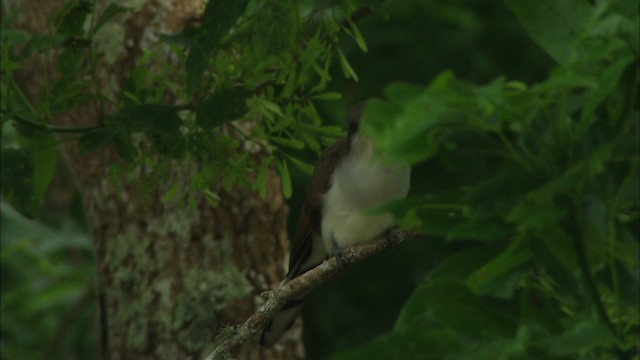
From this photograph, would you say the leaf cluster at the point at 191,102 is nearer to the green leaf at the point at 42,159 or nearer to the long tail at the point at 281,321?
the green leaf at the point at 42,159

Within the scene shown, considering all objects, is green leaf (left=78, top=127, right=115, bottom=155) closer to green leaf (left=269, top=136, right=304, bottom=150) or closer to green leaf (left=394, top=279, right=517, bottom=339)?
green leaf (left=269, top=136, right=304, bottom=150)

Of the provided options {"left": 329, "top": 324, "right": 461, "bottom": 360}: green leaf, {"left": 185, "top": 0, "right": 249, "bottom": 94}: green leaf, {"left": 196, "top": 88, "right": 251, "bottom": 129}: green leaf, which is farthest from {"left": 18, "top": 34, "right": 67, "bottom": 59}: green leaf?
{"left": 329, "top": 324, "right": 461, "bottom": 360}: green leaf

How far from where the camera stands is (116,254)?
4.96 metres

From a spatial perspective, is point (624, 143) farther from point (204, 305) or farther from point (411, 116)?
point (204, 305)

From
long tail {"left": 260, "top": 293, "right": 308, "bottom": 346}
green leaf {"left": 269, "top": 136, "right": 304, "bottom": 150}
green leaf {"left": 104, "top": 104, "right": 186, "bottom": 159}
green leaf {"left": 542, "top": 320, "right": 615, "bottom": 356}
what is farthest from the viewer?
long tail {"left": 260, "top": 293, "right": 308, "bottom": 346}

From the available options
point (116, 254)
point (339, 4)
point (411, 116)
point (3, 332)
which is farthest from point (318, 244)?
point (411, 116)

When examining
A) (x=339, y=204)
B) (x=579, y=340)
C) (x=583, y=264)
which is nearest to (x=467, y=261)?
(x=583, y=264)

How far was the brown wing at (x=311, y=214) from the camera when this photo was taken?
446 centimetres

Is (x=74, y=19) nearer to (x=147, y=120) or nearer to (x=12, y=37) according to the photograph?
(x=12, y=37)

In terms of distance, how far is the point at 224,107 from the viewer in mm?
3615

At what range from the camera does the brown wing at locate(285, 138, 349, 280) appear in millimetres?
4465

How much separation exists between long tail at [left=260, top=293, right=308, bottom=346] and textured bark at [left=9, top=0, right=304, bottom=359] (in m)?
0.10

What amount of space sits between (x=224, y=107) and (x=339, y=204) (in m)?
0.99

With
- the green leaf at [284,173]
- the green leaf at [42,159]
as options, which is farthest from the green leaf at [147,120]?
the green leaf at [284,173]
